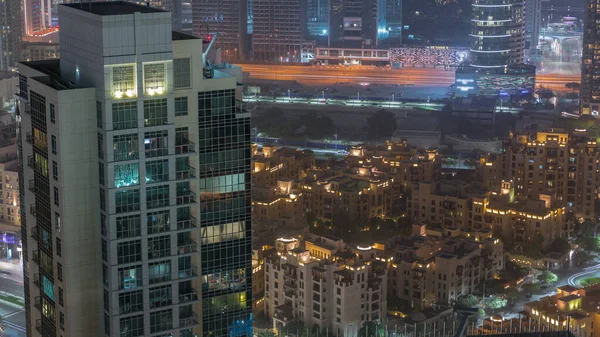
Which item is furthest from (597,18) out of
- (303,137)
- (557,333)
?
(557,333)

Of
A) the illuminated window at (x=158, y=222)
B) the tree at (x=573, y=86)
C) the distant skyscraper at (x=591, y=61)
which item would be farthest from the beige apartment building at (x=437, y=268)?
the tree at (x=573, y=86)

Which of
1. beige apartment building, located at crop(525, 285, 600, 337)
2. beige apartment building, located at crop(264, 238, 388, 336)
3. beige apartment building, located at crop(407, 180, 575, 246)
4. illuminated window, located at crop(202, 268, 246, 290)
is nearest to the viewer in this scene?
illuminated window, located at crop(202, 268, 246, 290)

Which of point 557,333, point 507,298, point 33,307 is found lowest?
point 507,298

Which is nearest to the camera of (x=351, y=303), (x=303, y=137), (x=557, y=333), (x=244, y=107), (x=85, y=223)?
(x=85, y=223)

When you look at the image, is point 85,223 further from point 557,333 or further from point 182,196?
point 557,333

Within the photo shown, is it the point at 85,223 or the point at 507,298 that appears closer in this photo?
the point at 85,223

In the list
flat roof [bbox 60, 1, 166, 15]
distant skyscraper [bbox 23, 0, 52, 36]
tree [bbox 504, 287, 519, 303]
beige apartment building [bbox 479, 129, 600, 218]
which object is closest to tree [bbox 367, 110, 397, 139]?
beige apartment building [bbox 479, 129, 600, 218]

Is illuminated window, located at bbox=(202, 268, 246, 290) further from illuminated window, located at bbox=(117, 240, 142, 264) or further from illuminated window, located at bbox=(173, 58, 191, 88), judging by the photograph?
illuminated window, located at bbox=(173, 58, 191, 88)
